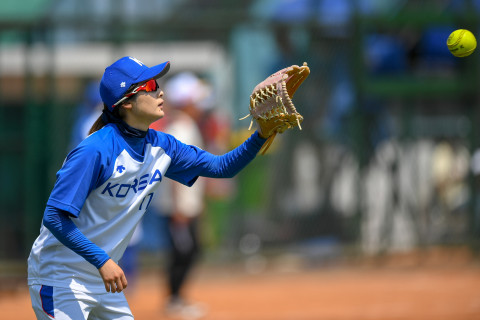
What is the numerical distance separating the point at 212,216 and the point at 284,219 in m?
0.95

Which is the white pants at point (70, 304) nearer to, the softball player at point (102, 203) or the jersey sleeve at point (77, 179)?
the softball player at point (102, 203)

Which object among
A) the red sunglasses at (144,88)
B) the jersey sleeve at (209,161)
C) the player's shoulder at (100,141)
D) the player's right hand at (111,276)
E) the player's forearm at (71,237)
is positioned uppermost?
the red sunglasses at (144,88)

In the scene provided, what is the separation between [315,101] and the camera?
11016 millimetres

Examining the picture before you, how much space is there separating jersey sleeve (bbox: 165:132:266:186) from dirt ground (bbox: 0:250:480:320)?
139 inches

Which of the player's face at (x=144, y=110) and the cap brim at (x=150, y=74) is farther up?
the cap brim at (x=150, y=74)

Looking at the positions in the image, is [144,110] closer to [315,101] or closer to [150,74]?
[150,74]

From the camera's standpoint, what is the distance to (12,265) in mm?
10031

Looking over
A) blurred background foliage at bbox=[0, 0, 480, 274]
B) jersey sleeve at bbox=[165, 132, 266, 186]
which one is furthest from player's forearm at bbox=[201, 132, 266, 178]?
blurred background foliage at bbox=[0, 0, 480, 274]

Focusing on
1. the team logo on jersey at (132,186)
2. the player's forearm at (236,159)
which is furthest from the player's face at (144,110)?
the player's forearm at (236,159)

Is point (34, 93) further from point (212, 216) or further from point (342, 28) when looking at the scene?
point (342, 28)

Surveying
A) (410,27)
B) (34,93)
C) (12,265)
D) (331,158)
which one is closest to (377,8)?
(410,27)

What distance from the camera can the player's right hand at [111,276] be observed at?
3.77 metres

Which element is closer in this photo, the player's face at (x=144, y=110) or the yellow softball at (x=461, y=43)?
the player's face at (x=144, y=110)

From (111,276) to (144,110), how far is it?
0.87 m
